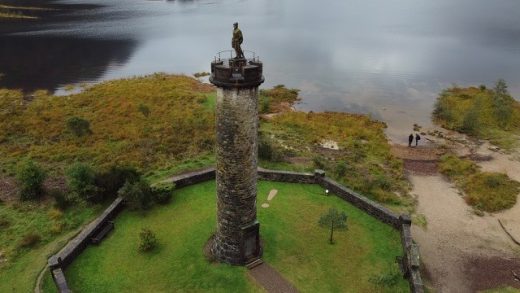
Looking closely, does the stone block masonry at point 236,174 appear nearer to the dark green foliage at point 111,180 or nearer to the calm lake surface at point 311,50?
the dark green foliage at point 111,180

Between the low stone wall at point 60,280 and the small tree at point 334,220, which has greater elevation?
the small tree at point 334,220

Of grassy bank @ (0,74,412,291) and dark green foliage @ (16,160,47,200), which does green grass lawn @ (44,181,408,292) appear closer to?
grassy bank @ (0,74,412,291)

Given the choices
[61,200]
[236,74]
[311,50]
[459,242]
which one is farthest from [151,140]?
[311,50]

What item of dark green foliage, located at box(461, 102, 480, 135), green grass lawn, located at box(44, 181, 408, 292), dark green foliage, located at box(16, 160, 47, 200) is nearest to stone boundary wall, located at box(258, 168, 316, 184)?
green grass lawn, located at box(44, 181, 408, 292)

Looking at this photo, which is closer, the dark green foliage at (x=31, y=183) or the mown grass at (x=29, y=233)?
the mown grass at (x=29, y=233)

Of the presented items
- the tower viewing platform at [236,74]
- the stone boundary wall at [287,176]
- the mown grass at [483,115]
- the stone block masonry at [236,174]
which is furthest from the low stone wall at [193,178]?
the mown grass at [483,115]

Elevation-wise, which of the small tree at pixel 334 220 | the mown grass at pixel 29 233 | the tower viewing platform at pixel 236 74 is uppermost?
the tower viewing platform at pixel 236 74
